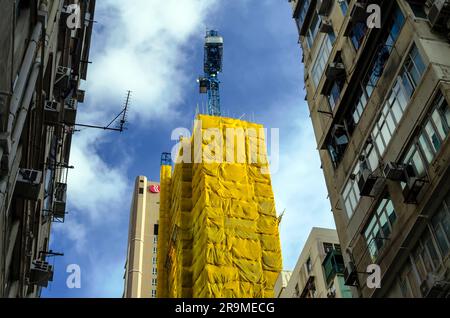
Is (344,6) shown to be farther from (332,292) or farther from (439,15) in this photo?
(332,292)

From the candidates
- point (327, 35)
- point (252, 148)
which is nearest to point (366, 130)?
point (327, 35)

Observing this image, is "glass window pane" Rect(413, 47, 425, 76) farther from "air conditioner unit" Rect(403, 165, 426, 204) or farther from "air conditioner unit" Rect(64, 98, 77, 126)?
"air conditioner unit" Rect(64, 98, 77, 126)

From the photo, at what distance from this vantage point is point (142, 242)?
344 feet

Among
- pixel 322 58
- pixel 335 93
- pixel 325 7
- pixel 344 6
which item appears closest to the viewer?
pixel 344 6

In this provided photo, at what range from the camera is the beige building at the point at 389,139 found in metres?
16.2

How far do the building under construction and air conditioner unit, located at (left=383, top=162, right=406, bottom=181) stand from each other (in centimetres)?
2965

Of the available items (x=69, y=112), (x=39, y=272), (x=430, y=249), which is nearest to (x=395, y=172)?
(x=430, y=249)

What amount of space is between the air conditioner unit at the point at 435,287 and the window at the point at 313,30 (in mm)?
14437

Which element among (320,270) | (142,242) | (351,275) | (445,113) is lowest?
(351,275)

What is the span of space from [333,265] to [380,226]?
272 inches

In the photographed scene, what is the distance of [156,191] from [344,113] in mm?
89616

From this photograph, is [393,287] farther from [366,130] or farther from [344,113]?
[344,113]

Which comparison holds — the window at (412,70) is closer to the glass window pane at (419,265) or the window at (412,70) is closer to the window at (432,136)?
the window at (432,136)

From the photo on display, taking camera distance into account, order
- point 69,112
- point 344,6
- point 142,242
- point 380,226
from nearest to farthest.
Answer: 1. point 380,226
2. point 69,112
3. point 344,6
4. point 142,242
